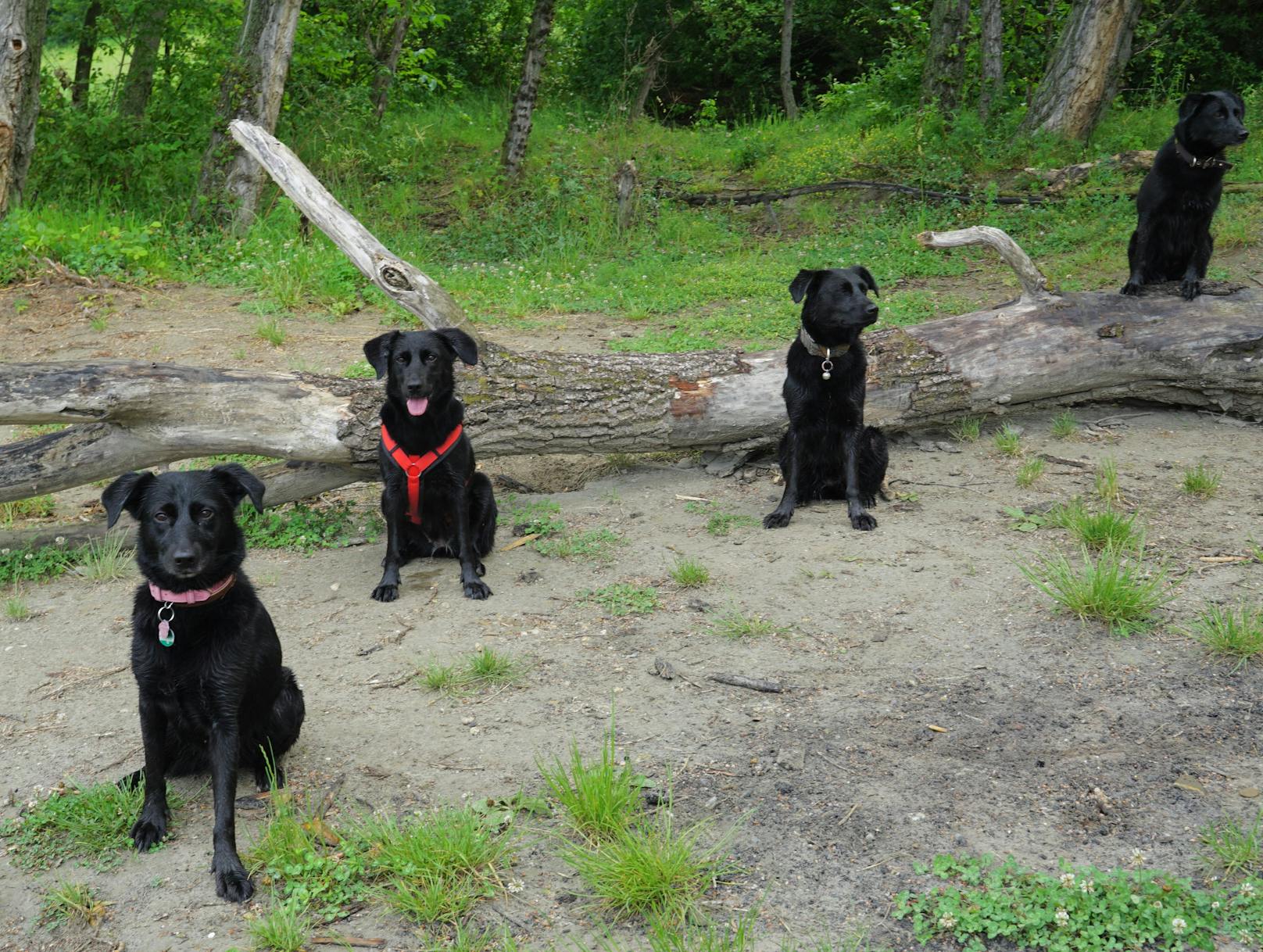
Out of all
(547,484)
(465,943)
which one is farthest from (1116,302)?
(465,943)

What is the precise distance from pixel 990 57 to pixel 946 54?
654mm

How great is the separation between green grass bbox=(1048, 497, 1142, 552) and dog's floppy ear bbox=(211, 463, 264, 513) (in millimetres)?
3621

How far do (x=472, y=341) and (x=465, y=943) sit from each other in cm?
313

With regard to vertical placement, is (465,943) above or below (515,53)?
below

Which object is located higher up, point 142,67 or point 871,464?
point 142,67

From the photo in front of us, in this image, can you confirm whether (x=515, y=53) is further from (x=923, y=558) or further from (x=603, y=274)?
(x=923, y=558)

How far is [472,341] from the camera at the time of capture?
17.3 ft

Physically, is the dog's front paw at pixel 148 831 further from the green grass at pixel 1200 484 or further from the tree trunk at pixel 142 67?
the tree trunk at pixel 142 67

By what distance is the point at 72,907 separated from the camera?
3.04 meters

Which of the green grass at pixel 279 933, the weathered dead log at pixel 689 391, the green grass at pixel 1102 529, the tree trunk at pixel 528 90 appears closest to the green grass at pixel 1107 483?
the green grass at pixel 1102 529

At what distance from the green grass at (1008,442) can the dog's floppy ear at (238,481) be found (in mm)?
4566

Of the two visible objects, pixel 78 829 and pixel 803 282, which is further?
pixel 803 282

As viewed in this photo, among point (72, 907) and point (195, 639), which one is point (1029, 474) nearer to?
point (195, 639)

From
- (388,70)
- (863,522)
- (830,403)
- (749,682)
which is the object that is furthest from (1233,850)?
(388,70)
